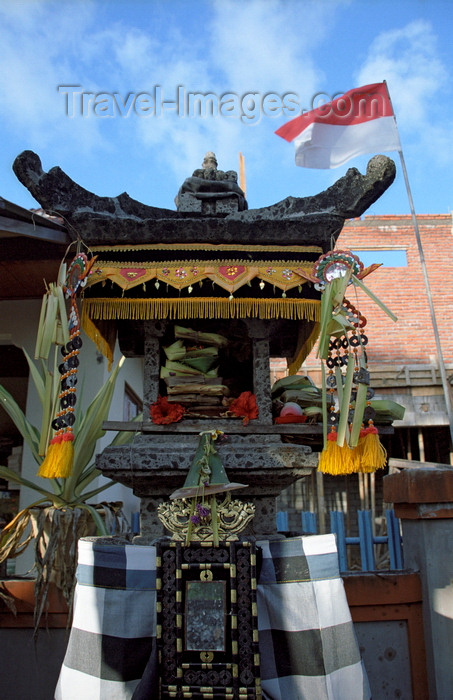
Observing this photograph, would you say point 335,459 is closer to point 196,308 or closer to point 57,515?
point 196,308

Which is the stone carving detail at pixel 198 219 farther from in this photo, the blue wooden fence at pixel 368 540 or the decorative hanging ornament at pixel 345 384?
the blue wooden fence at pixel 368 540

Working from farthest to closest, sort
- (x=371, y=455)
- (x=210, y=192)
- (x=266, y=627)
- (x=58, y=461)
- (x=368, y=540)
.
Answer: (x=368, y=540), (x=210, y=192), (x=371, y=455), (x=58, y=461), (x=266, y=627)

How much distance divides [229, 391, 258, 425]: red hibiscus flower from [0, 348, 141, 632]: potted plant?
→ 46.5 inches

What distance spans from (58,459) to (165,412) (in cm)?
76

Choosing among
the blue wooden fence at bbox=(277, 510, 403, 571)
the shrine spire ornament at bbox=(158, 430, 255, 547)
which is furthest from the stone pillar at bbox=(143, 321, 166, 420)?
the blue wooden fence at bbox=(277, 510, 403, 571)

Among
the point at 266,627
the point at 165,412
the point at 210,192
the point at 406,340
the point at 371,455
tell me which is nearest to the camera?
the point at 266,627

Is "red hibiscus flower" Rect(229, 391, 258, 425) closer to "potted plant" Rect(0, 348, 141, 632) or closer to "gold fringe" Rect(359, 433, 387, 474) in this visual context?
"gold fringe" Rect(359, 433, 387, 474)

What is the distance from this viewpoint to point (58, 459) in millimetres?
3262

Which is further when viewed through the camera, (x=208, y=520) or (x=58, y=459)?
(x=58, y=459)

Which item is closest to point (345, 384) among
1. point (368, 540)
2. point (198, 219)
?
point (198, 219)

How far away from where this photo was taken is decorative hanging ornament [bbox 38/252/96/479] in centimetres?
326

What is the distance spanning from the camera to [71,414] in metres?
3.41

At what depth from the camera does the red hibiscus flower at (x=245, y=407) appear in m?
3.67

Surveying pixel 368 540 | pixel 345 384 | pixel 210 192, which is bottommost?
pixel 368 540
